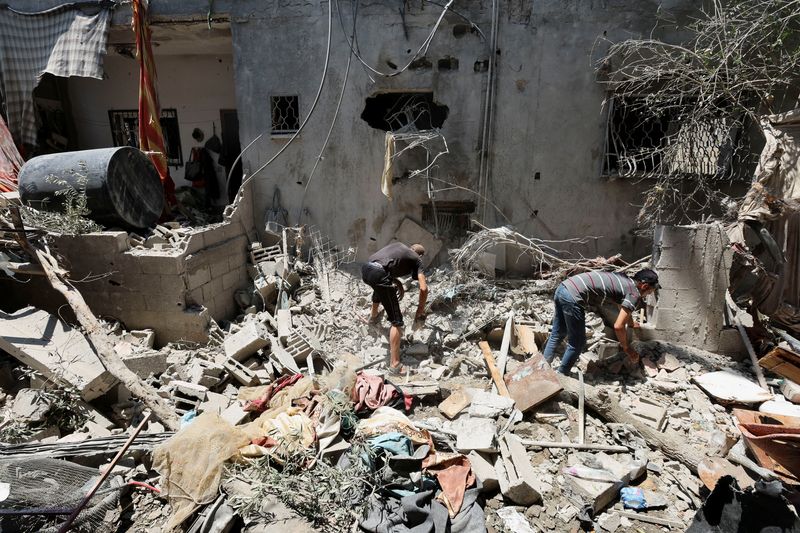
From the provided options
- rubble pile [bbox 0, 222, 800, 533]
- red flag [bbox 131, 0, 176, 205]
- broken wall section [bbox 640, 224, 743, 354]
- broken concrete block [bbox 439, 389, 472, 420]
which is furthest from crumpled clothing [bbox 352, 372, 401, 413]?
red flag [bbox 131, 0, 176, 205]

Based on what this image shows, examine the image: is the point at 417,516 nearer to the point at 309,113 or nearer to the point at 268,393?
the point at 268,393

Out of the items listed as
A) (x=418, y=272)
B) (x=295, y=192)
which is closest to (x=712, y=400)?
(x=418, y=272)

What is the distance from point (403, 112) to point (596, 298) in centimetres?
465

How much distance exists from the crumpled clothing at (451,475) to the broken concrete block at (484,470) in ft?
0.15

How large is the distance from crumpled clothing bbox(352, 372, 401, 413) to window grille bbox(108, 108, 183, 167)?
8188 millimetres

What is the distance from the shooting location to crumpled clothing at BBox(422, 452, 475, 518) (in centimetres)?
342

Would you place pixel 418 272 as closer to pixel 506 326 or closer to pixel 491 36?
pixel 506 326

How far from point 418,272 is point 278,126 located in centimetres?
422

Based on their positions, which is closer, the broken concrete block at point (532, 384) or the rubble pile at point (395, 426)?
the rubble pile at point (395, 426)

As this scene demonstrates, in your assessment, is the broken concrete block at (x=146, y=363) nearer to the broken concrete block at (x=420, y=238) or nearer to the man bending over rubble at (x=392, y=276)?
the man bending over rubble at (x=392, y=276)

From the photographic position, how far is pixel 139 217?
6512mm

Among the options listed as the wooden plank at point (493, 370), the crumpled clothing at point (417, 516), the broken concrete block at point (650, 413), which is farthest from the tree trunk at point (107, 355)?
the broken concrete block at point (650, 413)

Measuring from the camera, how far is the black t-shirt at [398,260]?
17.6 feet

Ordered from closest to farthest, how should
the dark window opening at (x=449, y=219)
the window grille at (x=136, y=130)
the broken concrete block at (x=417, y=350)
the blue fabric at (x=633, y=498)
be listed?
the blue fabric at (x=633, y=498), the broken concrete block at (x=417, y=350), the dark window opening at (x=449, y=219), the window grille at (x=136, y=130)
